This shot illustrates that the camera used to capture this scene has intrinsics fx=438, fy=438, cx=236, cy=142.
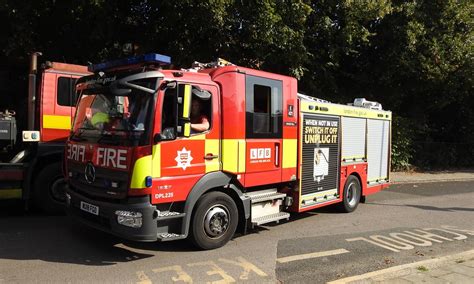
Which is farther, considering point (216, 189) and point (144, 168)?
point (216, 189)

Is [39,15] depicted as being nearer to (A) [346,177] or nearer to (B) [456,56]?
(A) [346,177]

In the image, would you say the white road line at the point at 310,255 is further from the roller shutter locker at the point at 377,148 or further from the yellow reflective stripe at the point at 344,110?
the roller shutter locker at the point at 377,148

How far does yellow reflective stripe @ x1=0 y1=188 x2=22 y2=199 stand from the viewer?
25.2ft

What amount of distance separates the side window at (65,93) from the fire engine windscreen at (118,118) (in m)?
1.99

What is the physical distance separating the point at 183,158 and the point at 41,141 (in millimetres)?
3526

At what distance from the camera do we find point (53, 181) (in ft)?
26.8

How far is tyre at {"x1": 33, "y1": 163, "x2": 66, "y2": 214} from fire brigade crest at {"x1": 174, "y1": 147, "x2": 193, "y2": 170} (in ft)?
11.1

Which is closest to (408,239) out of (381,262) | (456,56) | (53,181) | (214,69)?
(381,262)

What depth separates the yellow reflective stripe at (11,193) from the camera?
7.69m

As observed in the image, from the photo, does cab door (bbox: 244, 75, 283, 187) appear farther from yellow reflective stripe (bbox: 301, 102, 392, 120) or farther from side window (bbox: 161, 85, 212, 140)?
side window (bbox: 161, 85, 212, 140)

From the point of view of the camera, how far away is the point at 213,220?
6289 mm

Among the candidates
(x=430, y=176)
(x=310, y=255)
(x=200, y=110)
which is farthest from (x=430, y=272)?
(x=430, y=176)

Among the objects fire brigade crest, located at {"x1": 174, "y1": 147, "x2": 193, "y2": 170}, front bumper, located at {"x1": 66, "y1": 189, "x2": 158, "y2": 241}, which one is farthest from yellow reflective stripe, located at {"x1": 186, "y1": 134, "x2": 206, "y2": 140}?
front bumper, located at {"x1": 66, "y1": 189, "x2": 158, "y2": 241}

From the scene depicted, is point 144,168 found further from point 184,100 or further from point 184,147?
point 184,100
